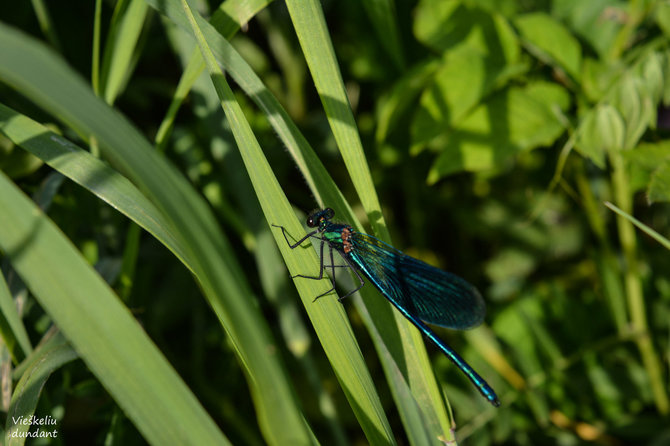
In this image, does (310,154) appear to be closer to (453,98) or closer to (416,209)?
(453,98)

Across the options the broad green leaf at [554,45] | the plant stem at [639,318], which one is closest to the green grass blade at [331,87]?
the broad green leaf at [554,45]

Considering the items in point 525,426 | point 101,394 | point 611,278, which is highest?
point 101,394

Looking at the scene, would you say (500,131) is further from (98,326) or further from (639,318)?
(98,326)

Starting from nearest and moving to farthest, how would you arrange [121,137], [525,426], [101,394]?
[121,137] → [101,394] → [525,426]

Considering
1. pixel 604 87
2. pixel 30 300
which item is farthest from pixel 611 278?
pixel 30 300

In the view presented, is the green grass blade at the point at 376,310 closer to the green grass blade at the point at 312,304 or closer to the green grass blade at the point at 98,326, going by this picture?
the green grass blade at the point at 312,304

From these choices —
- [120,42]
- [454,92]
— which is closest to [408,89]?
[454,92]
